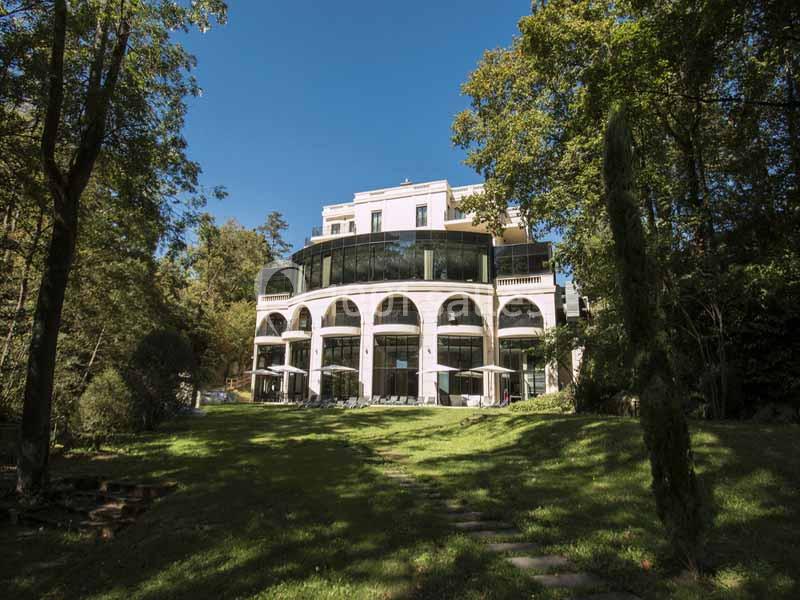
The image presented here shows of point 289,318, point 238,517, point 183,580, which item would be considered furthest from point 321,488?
point 289,318

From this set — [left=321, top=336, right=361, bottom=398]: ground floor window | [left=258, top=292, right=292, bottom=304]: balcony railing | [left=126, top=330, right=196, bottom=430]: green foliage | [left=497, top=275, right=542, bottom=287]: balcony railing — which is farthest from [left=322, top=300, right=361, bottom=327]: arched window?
[left=126, top=330, right=196, bottom=430]: green foliage

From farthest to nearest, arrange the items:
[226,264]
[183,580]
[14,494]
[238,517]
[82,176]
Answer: [226,264] < [82,176] < [14,494] < [238,517] < [183,580]

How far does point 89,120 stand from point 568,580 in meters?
9.88

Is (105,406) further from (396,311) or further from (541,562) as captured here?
(396,311)

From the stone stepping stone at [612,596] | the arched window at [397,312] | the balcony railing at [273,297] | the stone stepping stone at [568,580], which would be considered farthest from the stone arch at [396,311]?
the stone stepping stone at [612,596]

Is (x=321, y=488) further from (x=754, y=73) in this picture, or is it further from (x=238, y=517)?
(x=754, y=73)

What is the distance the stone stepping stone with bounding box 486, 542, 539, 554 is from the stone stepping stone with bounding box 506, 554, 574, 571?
178mm

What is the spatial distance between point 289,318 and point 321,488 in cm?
3121

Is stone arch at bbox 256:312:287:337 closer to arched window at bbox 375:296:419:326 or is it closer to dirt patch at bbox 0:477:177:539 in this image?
arched window at bbox 375:296:419:326

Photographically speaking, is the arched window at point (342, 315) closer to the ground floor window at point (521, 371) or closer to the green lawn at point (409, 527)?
the ground floor window at point (521, 371)

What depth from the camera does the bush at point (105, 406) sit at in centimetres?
1188

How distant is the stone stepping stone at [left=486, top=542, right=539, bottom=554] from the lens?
4.79 meters

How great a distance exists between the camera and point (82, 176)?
27.3ft

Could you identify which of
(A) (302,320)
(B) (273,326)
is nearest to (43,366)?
(A) (302,320)
